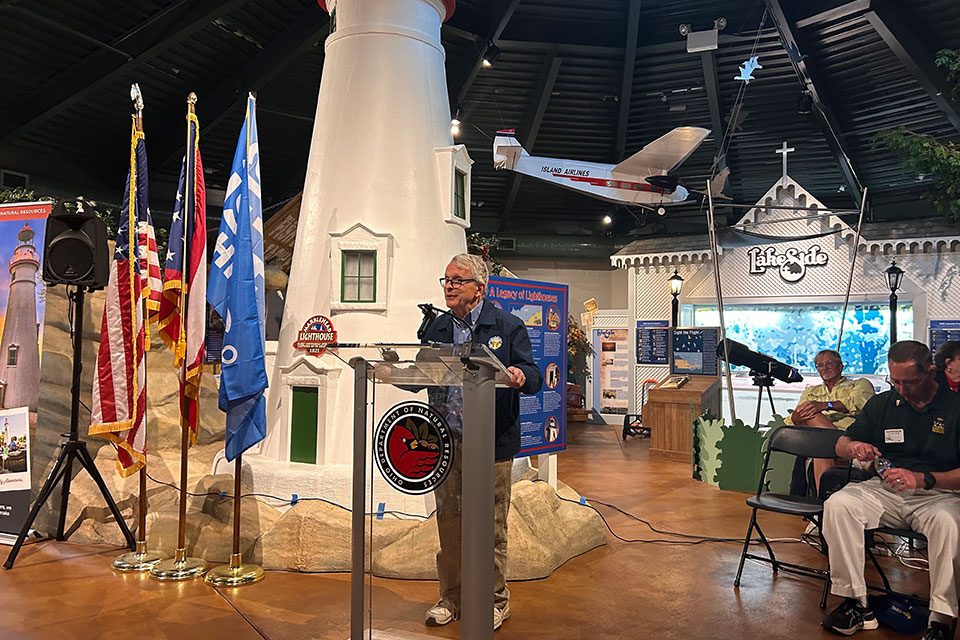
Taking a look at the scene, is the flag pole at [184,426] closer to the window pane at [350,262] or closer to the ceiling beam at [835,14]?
the window pane at [350,262]

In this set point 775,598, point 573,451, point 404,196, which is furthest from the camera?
point 573,451

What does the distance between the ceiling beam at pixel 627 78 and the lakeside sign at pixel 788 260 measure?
305 centimetres

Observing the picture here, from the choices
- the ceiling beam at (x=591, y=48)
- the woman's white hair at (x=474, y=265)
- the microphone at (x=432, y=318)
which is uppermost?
the ceiling beam at (x=591, y=48)

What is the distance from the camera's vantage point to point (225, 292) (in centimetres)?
439

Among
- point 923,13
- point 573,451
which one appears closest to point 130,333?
point 573,451

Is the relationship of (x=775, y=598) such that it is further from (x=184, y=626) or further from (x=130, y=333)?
(x=130, y=333)

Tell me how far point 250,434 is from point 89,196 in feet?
30.1

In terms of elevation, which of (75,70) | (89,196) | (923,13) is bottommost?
(89,196)

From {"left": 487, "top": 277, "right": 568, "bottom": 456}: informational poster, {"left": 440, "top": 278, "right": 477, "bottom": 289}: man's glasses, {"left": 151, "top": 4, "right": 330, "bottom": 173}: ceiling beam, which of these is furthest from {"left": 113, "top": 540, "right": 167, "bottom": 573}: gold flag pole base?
{"left": 151, "top": 4, "right": 330, "bottom": 173}: ceiling beam

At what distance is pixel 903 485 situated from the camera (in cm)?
346

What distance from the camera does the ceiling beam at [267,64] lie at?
30.0 feet

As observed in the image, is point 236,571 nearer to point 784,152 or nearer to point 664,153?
point 664,153

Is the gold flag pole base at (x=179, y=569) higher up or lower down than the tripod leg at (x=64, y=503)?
lower down

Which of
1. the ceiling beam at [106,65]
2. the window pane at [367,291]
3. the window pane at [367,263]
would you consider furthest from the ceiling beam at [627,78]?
the window pane at [367,291]
